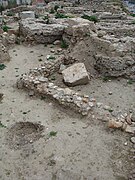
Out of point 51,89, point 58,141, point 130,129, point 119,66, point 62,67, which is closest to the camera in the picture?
point 58,141

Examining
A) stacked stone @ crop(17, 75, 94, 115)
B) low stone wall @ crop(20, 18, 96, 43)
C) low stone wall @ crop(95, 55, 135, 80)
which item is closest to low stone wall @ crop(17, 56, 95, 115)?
stacked stone @ crop(17, 75, 94, 115)

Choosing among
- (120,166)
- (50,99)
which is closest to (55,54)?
(50,99)

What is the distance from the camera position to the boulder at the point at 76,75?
35.3 feet

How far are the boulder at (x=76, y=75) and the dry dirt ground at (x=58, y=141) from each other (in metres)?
0.31

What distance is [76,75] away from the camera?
10875 millimetres

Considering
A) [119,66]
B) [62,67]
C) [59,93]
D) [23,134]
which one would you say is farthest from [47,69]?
[23,134]

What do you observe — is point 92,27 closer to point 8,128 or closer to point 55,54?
point 55,54

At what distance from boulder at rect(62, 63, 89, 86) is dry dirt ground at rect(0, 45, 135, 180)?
313 millimetres

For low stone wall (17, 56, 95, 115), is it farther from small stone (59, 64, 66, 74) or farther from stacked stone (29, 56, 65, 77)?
small stone (59, 64, 66, 74)

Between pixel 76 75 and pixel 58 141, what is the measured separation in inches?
142

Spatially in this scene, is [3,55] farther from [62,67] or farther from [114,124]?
[114,124]

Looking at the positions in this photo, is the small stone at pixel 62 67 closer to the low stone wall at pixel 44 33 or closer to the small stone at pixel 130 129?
the low stone wall at pixel 44 33

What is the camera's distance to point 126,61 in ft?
37.6

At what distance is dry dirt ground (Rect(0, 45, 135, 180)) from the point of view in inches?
275
